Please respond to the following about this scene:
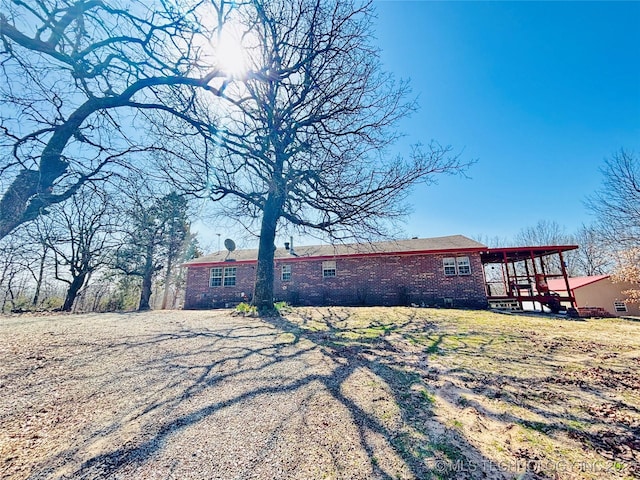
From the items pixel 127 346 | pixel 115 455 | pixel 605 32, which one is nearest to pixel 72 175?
pixel 127 346

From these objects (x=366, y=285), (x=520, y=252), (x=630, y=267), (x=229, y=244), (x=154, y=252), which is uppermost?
(x=229, y=244)

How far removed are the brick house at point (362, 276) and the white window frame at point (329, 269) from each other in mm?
63

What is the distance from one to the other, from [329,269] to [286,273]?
2.94 m

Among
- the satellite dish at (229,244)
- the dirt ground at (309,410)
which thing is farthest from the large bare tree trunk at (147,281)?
the dirt ground at (309,410)

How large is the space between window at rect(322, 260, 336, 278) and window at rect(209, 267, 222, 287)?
752 cm

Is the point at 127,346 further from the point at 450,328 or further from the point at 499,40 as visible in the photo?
the point at 499,40

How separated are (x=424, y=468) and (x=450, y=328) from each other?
6.16 metres

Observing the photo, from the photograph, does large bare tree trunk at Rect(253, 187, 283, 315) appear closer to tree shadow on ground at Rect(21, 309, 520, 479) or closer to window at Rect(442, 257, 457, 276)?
tree shadow on ground at Rect(21, 309, 520, 479)

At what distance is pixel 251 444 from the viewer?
2.14m

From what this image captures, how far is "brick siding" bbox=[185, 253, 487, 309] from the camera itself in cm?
1359

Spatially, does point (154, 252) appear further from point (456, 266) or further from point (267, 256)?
point (456, 266)

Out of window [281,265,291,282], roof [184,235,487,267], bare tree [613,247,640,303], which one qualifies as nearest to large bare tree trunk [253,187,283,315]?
roof [184,235,487,267]

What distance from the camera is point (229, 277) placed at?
58.1ft

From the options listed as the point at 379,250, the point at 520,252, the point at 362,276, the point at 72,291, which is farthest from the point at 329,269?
the point at 72,291
